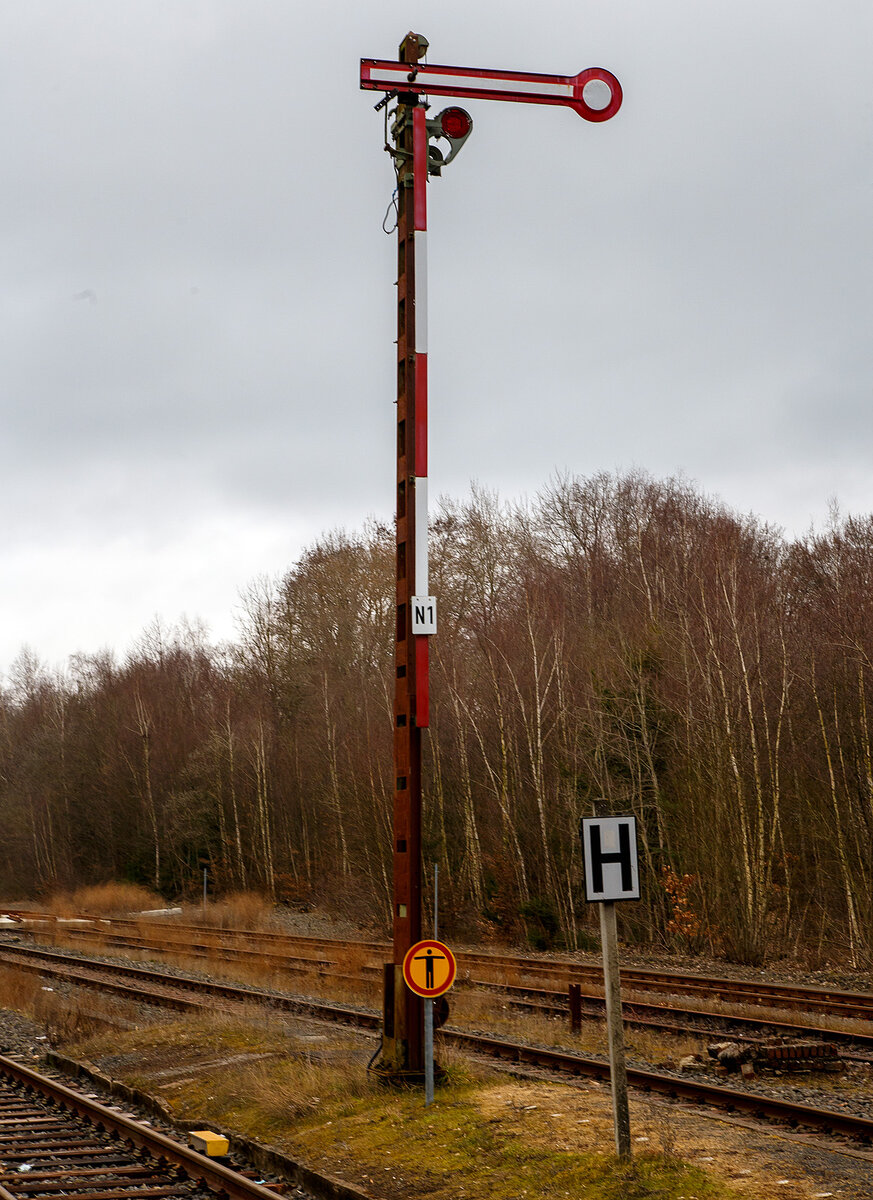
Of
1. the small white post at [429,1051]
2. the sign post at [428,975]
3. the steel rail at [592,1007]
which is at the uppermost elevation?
the sign post at [428,975]

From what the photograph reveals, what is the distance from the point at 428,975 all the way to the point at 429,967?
0.23 ft

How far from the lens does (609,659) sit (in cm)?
3609

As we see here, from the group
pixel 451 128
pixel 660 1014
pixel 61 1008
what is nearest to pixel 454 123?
pixel 451 128

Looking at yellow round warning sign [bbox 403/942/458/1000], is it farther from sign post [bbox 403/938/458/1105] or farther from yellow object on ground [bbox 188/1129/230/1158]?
yellow object on ground [bbox 188/1129/230/1158]

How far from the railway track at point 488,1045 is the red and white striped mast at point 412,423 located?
8.66 ft

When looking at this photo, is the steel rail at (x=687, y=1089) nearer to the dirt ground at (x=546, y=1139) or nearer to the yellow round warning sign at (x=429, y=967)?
the dirt ground at (x=546, y=1139)

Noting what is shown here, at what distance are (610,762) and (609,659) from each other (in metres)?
3.00

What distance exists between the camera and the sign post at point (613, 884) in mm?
8562

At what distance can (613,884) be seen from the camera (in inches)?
340

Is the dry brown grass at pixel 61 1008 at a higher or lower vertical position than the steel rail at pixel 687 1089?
lower

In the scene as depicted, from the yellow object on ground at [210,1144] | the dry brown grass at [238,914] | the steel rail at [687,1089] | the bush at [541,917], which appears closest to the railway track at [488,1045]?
the steel rail at [687,1089]

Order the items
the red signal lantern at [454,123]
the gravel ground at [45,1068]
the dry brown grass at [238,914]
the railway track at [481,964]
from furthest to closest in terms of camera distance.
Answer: the dry brown grass at [238,914] → the railway track at [481,964] → the red signal lantern at [454,123] → the gravel ground at [45,1068]

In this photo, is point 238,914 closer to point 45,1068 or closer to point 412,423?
point 45,1068

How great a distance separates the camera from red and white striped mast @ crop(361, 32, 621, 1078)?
1204 cm
